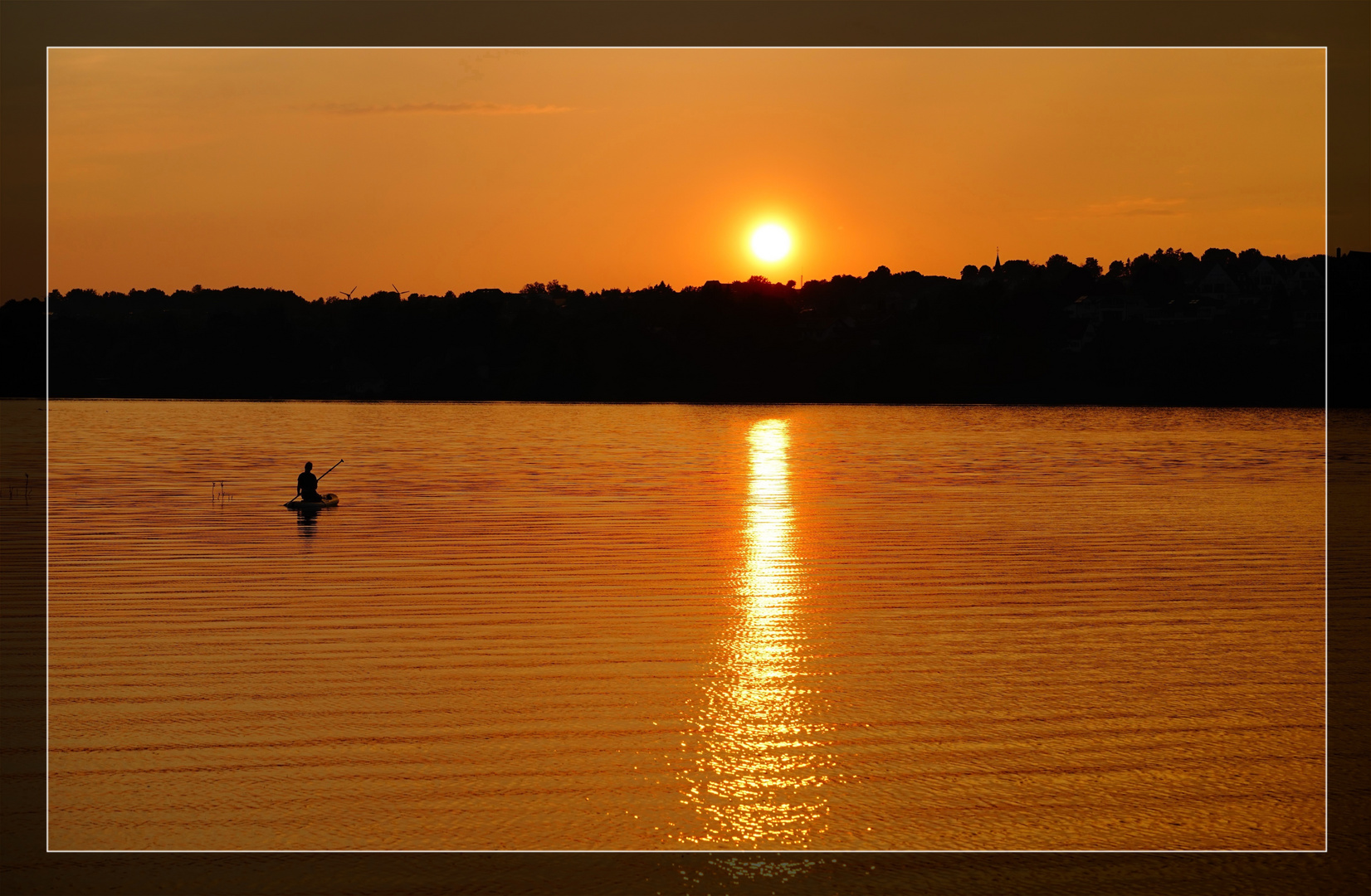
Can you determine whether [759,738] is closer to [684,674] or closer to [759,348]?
[684,674]

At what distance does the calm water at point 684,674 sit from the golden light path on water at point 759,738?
36 mm

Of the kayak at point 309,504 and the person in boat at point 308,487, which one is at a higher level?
the person in boat at point 308,487

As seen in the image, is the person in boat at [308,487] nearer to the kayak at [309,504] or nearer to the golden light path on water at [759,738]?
the kayak at [309,504]

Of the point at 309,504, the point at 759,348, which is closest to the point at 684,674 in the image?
the point at 309,504

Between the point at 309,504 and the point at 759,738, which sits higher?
the point at 309,504

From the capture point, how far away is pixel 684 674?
13.5 m

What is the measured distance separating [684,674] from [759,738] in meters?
2.43

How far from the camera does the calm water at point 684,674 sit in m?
9.26

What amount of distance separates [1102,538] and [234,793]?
19981 mm

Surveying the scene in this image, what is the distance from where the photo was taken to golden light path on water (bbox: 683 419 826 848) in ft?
29.6

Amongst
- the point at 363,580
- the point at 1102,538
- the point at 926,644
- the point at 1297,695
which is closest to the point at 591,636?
the point at 926,644

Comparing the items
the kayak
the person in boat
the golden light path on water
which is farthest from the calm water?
the person in boat

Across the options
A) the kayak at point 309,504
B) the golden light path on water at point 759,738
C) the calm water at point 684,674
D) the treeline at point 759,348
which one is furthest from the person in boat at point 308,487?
the treeline at point 759,348

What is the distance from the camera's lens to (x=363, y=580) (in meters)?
19.8
